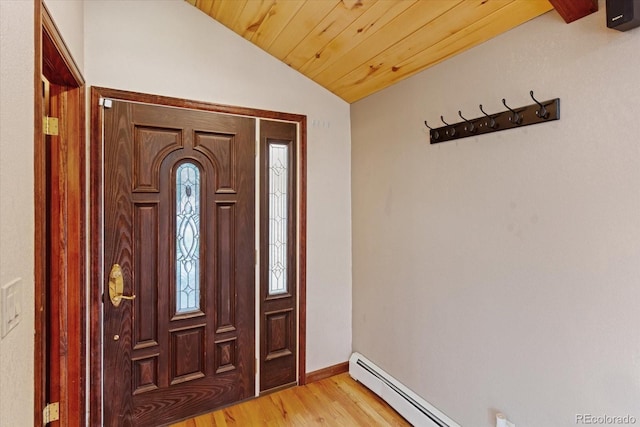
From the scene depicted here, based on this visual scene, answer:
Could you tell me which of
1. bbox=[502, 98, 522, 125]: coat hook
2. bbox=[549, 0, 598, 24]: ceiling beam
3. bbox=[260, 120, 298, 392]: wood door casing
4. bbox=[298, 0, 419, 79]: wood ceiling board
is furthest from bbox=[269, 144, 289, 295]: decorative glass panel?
bbox=[549, 0, 598, 24]: ceiling beam

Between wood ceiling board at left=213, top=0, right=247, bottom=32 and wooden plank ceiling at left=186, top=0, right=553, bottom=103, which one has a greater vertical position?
wood ceiling board at left=213, top=0, right=247, bottom=32

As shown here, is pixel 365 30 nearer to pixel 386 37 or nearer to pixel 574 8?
pixel 386 37

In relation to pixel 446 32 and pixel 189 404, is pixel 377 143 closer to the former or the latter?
pixel 446 32

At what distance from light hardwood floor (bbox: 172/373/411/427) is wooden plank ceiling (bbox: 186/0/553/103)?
2.29 m

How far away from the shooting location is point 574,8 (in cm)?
132

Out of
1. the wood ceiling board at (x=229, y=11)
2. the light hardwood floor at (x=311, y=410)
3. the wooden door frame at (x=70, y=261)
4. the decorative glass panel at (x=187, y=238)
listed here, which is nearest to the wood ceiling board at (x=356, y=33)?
the wood ceiling board at (x=229, y=11)

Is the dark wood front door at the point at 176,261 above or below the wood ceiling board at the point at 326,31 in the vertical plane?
below

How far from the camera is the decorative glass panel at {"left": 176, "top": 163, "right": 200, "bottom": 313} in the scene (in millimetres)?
2197

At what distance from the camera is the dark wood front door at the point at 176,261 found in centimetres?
203

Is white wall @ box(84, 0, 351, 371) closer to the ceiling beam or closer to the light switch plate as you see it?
the light switch plate

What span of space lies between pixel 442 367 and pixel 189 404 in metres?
1.66

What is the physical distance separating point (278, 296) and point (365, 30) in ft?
6.22

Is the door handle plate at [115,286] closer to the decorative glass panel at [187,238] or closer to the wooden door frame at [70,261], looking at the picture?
the wooden door frame at [70,261]

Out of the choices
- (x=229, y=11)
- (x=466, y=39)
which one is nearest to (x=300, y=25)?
(x=229, y=11)
